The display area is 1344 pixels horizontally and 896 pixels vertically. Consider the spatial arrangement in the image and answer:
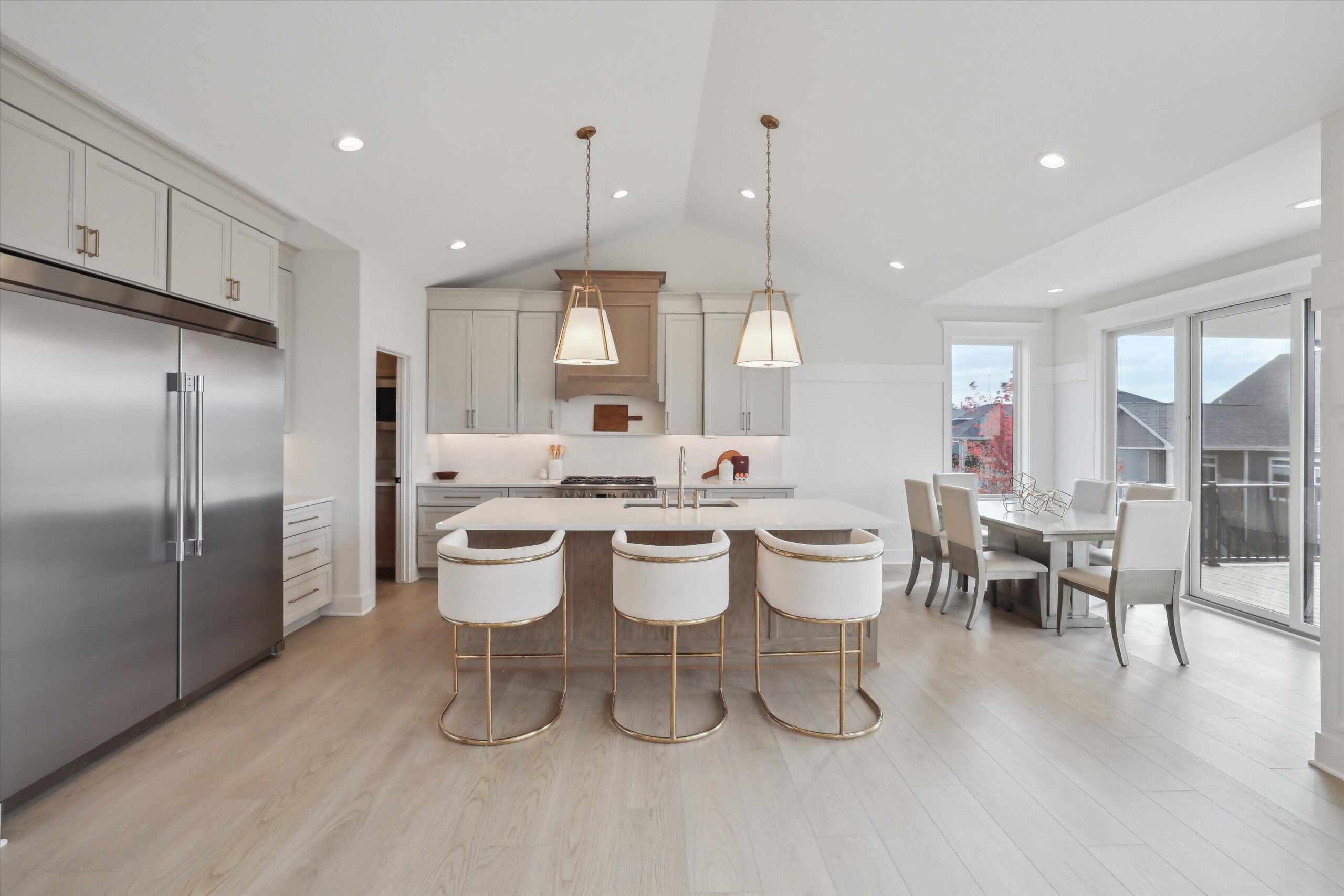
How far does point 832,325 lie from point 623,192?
2.42 m

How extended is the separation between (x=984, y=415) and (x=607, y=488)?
375 centimetres

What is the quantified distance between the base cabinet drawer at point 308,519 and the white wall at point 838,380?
5.94ft

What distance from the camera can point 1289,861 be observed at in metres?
1.86

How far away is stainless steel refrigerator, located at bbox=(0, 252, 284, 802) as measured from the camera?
6.68 feet

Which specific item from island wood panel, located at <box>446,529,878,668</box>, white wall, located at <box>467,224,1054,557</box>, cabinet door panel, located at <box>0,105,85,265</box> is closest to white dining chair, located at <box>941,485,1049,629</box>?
island wood panel, located at <box>446,529,878,668</box>

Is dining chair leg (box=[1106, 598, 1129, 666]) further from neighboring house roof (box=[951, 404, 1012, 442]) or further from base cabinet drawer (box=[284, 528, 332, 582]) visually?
base cabinet drawer (box=[284, 528, 332, 582])

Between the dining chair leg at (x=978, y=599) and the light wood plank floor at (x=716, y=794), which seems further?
the dining chair leg at (x=978, y=599)

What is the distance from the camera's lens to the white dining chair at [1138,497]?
13.6 ft

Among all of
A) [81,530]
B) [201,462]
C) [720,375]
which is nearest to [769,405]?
[720,375]

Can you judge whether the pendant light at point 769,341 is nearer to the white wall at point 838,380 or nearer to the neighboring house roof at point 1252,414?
the white wall at point 838,380

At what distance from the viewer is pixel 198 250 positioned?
2938 millimetres

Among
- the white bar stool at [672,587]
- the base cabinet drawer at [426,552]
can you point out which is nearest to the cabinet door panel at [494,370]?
the base cabinet drawer at [426,552]

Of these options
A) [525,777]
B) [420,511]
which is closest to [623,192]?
[420,511]

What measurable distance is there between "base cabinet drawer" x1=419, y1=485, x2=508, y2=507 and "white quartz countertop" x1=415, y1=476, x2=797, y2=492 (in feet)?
0.09
